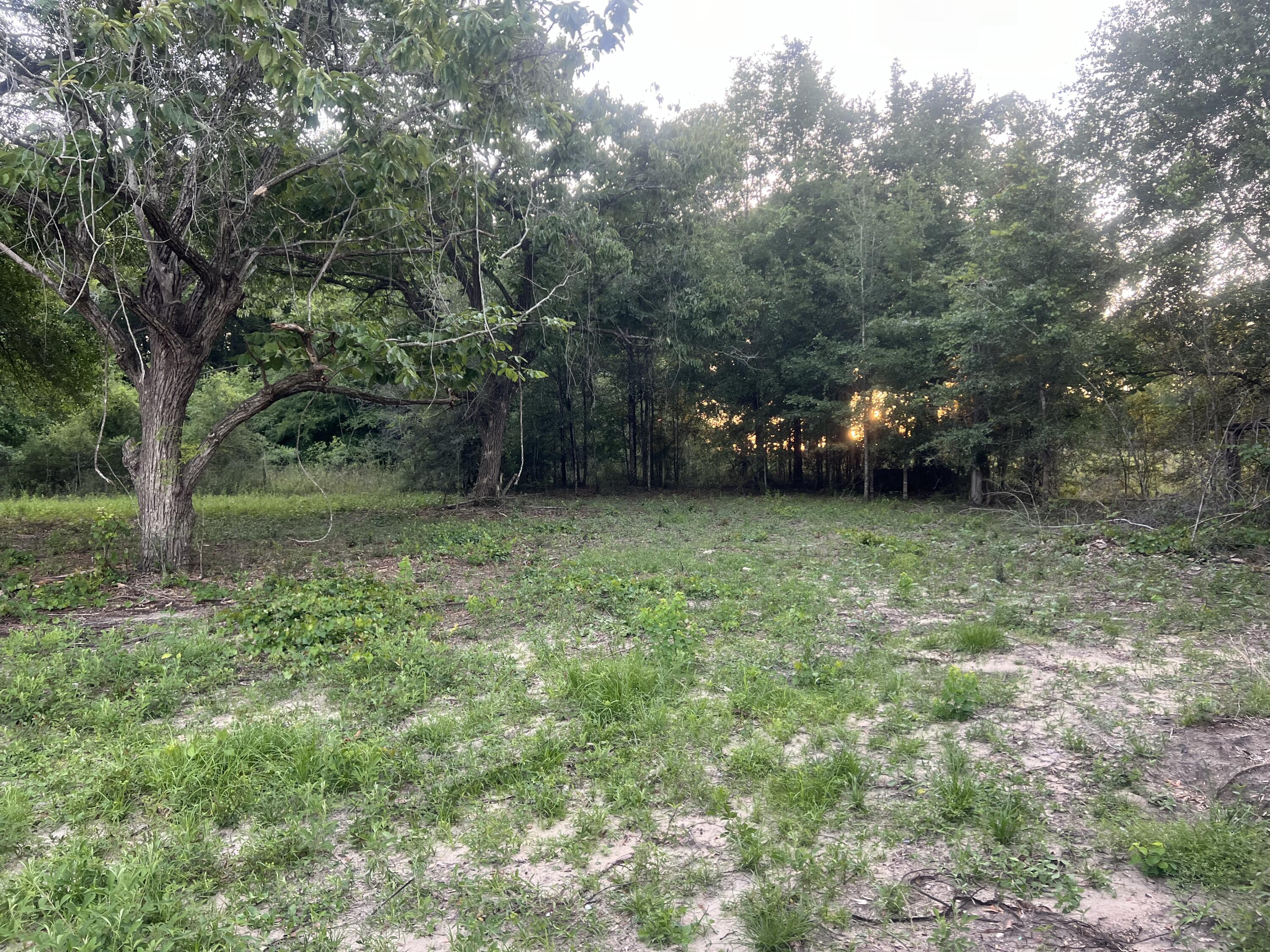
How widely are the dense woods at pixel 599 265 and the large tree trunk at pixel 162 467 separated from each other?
0.04 meters

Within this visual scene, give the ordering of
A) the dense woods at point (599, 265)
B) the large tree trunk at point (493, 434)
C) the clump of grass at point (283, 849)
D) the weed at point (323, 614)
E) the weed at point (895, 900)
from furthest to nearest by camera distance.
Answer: the large tree trunk at point (493, 434), the dense woods at point (599, 265), the weed at point (323, 614), the clump of grass at point (283, 849), the weed at point (895, 900)

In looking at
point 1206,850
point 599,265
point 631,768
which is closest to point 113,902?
point 631,768

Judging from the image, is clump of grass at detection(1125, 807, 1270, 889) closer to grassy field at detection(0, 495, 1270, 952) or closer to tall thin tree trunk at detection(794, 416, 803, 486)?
grassy field at detection(0, 495, 1270, 952)

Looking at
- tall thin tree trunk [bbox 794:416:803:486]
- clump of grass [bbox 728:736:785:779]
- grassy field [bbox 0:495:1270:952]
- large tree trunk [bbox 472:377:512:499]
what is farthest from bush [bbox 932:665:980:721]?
tall thin tree trunk [bbox 794:416:803:486]

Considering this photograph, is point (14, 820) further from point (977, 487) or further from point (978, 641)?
point (977, 487)

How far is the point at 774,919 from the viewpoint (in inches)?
81.0

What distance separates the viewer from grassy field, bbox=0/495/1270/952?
7.04ft

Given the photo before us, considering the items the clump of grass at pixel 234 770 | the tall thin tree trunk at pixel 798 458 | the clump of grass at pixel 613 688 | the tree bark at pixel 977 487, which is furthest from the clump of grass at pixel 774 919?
the tall thin tree trunk at pixel 798 458

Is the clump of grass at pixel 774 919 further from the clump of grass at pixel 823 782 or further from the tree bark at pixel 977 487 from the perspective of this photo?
the tree bark at pixel 977 487

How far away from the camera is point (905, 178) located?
17797mm

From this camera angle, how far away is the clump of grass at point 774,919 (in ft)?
6.61

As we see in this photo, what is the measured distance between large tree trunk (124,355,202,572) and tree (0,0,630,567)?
0.02m

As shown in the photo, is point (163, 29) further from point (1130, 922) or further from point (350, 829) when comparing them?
point (1130, 922)

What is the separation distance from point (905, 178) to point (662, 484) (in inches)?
410
